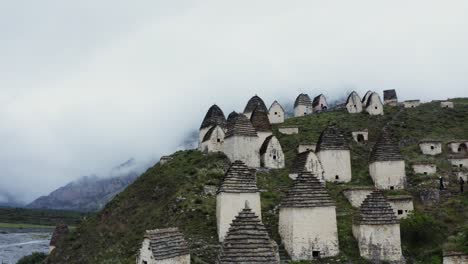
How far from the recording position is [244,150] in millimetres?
38656

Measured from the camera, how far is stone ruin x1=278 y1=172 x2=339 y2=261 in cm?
2573

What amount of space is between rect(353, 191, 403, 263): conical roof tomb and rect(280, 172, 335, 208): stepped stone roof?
6.77 ft

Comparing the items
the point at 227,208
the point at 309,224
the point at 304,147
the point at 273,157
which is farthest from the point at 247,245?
the point at 304,147

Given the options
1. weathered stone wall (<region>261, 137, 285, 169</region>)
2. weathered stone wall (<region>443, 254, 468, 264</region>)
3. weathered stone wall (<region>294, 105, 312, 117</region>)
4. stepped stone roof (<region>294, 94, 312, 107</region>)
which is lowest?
weathered stone wall (<region>443, 254, 468, 264</region>)

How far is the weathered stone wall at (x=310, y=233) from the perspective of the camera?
2572 centimetres

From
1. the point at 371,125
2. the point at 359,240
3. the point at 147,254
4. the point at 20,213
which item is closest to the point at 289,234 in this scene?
the point at 359,240

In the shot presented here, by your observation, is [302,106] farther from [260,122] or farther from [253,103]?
[260,122]

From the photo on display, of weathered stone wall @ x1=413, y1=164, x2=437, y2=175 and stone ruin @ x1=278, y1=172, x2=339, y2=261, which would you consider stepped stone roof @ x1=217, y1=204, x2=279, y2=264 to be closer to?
stone ruin @ x1=278, y1=172, x2=339, y2=261

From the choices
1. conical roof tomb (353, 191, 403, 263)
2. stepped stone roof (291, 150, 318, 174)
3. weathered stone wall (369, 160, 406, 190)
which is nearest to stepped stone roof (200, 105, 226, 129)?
stepped stone roof (291, 150, 318, 174)

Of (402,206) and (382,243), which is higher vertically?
(402,206)

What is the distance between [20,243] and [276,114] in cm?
6108

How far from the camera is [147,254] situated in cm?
2155

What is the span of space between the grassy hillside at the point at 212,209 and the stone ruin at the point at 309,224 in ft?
3.22

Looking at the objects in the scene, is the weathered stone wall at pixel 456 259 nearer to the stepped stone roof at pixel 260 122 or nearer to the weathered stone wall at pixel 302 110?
the stepped stone roof at pixel 260 122
